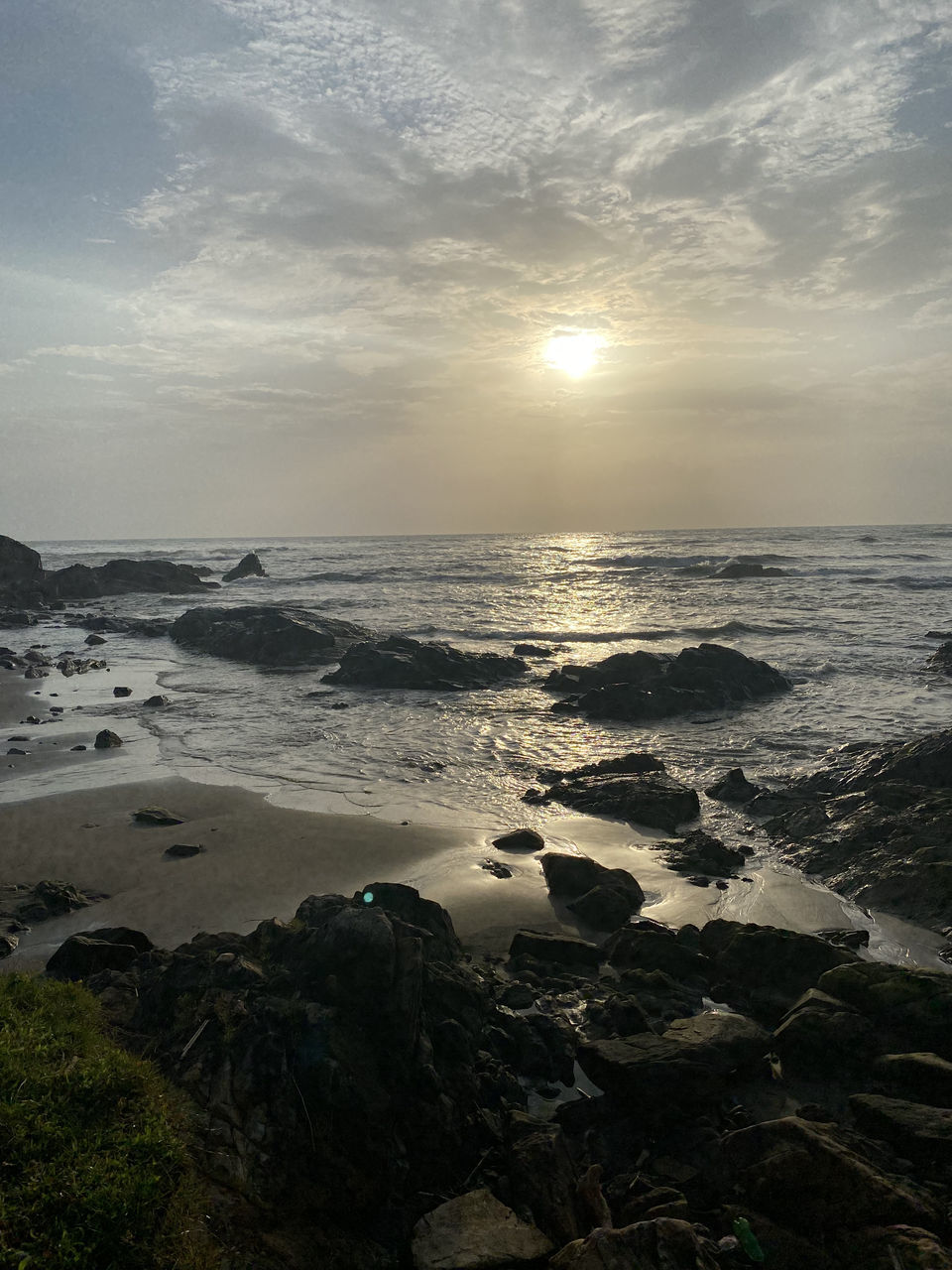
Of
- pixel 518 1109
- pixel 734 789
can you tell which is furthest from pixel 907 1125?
pixel 734 789

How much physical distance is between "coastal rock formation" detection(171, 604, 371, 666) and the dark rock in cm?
2240

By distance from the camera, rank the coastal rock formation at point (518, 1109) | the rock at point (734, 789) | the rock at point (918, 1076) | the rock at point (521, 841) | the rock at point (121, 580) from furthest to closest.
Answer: the rock at point (121, 580)
the rock at point (734, 789)
the rock at point (521, 841)
the rock at point (918, 1076)
the coastal rock formation at point (518, 1109)

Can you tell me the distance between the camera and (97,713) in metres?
22.4

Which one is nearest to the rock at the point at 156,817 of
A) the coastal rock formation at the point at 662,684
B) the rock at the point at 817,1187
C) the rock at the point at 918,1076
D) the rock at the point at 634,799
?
the rock at the point at 634,799

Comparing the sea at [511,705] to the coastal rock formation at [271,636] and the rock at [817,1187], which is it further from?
the rock at [817,1187]

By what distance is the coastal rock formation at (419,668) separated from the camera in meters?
26.7

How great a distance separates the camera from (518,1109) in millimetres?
6320

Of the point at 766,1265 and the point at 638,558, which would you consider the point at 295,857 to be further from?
the point at 638,558

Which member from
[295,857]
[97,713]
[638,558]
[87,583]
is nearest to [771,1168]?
[295,857]

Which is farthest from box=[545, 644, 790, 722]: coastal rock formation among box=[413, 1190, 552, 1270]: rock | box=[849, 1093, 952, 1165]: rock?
box=[413, 1190, 552, 1270]: rock

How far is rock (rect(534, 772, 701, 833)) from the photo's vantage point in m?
14.0

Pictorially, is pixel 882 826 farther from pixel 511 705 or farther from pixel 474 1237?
pixel 511 705

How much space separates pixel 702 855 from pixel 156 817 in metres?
9.04

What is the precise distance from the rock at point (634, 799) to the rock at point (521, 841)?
1986 mm
